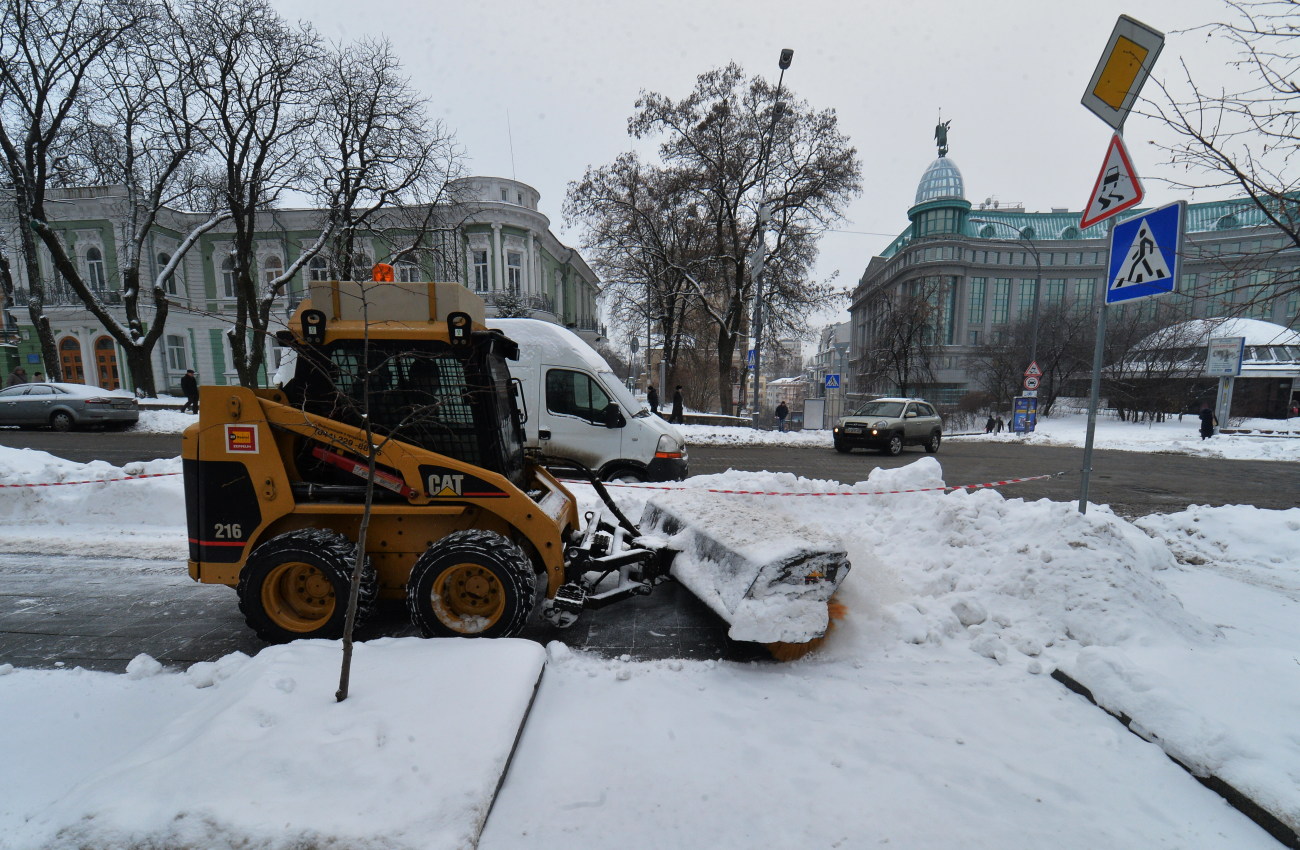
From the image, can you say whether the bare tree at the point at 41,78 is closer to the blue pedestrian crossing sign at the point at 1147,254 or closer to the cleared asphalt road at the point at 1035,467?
the cleared asphalt road at the point at 1035,467

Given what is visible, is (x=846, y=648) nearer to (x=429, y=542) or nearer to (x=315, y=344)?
(x=429, y=542)

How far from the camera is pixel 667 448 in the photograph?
8398 millimetres

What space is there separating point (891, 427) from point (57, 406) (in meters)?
24.6

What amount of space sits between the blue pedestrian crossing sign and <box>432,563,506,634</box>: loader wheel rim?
544cm

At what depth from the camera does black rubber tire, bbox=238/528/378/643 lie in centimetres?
371

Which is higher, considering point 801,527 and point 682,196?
point 682,196

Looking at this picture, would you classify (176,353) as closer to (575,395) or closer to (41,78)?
(41,78)

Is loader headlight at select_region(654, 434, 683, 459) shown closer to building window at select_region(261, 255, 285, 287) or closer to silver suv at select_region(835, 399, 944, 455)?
silver suv at select_region(835, 399, 944, 455)

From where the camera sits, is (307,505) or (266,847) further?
(307,505)

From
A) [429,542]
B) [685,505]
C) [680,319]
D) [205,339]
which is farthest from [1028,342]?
[205,339]

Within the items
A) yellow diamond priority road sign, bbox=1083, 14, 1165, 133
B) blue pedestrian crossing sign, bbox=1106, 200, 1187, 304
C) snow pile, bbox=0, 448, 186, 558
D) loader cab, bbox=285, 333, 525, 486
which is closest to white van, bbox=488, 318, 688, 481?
loader cab, bbox=285, 333, 525, 486

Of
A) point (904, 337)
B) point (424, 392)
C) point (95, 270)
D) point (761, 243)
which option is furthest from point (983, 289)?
point (95, 270)

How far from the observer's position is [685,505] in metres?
5.20

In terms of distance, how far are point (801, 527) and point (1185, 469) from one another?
15902mm
